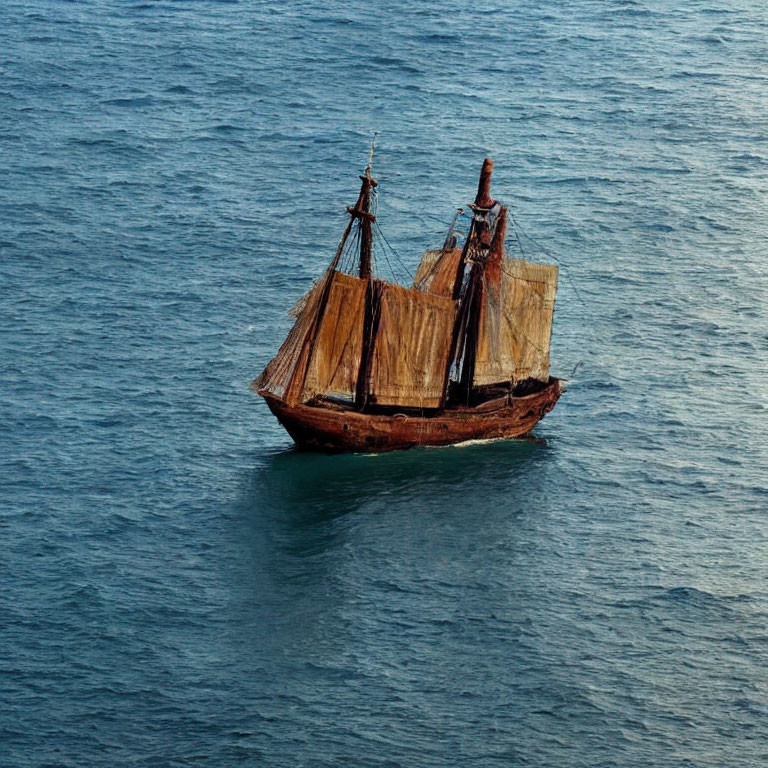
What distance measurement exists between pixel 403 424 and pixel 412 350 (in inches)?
223

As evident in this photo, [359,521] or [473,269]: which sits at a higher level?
[473,269]

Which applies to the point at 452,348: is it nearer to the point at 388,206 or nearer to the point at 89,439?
the point at 89,439

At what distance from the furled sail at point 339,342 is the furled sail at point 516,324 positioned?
32.0ft

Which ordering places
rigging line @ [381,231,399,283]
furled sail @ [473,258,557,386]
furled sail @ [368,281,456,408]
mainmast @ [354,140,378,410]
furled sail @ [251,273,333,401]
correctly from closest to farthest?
mainmast @ [354,140,378,410]
furled sail @ [251,273,333,401]
furled sail @ [368,281,456,408]
furled sail @ [473,258,557,386]
rigging line @ [381,231,399,283]

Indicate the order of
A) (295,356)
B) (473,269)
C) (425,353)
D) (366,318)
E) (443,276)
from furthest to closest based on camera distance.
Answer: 1. (443,276)
2. (425,353)
3. (473,269)
4. (366,318)
5. (295,356)

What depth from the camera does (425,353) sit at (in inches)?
4796

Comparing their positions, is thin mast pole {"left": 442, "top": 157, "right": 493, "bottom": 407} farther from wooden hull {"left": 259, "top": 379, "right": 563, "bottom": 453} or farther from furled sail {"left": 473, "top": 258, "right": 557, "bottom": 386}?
wooden hull {"left": 259, "top": 379, "right": 563, "bottom": 453}

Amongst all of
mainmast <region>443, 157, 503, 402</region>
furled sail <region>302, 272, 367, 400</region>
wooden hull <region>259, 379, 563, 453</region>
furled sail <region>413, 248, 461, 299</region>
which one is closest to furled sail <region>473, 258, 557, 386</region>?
mainmast <region>443, 157, 503, 402</region>

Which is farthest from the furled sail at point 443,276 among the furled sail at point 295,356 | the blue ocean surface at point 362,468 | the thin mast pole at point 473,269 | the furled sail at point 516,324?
the blue ocean surface at point 362,468

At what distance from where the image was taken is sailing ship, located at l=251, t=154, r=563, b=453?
118 meters

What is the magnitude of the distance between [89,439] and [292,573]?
75.4 feet

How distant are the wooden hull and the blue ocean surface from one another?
1357 millimetres

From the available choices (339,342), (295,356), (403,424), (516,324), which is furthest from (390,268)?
(295,356)

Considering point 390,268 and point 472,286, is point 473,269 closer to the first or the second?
point 472,286
